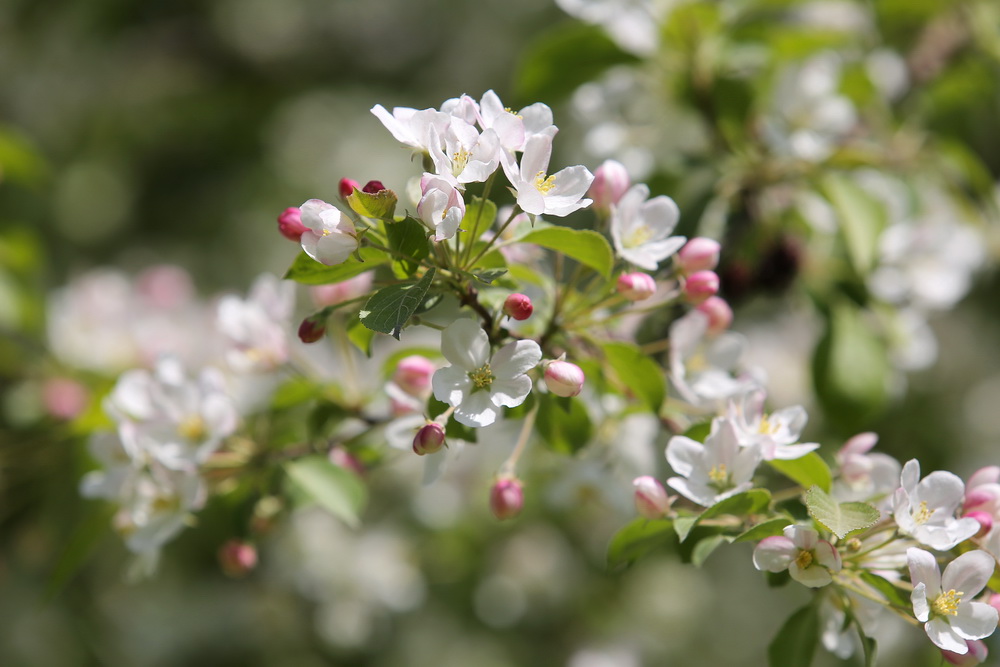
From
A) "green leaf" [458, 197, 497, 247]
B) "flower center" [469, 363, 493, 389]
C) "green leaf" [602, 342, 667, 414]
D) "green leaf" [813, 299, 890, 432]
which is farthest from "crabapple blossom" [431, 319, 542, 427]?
"green leaf" [813, 299, 890, 432]

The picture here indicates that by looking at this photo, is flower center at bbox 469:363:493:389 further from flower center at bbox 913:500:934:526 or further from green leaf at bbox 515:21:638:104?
green leaf at bbox 515:21:638:104

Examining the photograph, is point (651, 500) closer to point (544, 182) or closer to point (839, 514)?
point (839, 514)

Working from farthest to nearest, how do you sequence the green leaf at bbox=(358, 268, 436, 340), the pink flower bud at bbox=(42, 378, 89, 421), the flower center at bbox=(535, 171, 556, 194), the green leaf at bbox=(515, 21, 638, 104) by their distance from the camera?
the pink flower bud at bbox=(42, 378, 89, 421) → the green leaf at bbox=(515, 21, 638, 104) → the flower center at bbox=(535, 171, 556, 194) → the green leaf at bbox=(358, 268, 436, 340)

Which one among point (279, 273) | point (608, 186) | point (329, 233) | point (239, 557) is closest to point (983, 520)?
point (608, 186)

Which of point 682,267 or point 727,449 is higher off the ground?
point 682,267

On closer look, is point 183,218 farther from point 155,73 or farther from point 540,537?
point 540,537

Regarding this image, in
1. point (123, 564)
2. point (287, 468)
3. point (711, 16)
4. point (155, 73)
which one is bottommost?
point (123, 564)

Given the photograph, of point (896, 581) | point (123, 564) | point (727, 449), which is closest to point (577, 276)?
point (727, 449)
